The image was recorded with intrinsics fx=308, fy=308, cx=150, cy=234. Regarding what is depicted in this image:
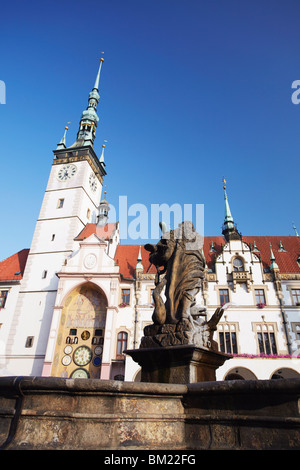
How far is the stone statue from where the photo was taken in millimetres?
5293

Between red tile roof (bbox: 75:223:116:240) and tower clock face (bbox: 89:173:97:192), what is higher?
tower clock face (bbox: 89:173:97:192)

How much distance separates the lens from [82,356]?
24.4 metres

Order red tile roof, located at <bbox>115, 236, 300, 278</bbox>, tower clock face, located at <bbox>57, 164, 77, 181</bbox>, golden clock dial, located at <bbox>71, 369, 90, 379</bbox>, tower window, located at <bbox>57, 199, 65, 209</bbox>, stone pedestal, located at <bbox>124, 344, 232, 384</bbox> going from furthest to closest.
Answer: tower clock face, located at <bbox>57, 164, 77, 181</bbox>, tower window, located at <bbox>57, 199, 65, 209</bbox>, red tile roof, located at <bbox>115, 236, 300, 278</bbox>, golden clock dial, located at <bbox>71, 369, 90, 379</bbox>, stone pedestal, located at <bbox>124, 344, 232, 384</bbox>

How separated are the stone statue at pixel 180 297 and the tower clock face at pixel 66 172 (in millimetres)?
31904

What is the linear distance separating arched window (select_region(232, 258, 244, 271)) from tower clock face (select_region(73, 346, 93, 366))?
13884 mm

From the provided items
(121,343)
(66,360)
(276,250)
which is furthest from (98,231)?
(276,250)

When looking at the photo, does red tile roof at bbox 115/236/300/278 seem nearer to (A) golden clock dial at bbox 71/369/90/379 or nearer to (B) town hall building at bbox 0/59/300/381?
(B) town hall building at bbox 0/59/300/381

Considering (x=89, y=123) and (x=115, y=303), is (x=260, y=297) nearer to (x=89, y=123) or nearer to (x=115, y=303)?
(x=115, y=303)

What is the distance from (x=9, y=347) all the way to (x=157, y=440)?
88.4 ft

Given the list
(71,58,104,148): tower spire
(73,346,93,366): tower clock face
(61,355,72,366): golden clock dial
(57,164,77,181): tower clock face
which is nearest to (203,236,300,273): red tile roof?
(73,346,93,366): tower clock face

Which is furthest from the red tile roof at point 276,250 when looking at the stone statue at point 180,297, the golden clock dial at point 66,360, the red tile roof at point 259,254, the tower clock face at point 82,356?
the stone statue at point 180,297

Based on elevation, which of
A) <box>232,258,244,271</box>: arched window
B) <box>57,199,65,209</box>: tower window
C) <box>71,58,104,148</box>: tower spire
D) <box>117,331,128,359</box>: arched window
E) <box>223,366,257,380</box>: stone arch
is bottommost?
<box>223,366,257,380</box>: stone arch

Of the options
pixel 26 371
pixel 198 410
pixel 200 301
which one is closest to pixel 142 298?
pixel 200 301

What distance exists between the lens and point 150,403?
11.2 feet
